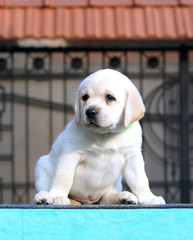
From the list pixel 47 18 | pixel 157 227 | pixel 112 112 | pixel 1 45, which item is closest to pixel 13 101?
pixel 1 45

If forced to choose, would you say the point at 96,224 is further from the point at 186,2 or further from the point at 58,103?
the point at 186,2

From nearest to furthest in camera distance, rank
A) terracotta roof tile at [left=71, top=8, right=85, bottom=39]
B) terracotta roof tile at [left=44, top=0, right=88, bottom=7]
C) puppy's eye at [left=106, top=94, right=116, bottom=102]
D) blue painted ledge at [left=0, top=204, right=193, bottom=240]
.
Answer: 1. blue painted ledge at [left=0, top=204, right=193, bottom=240]
2. puppy's eye at [left=106, top=94, right=116, bottom=102]
3. terracotta roof tile at [left=71, top=8, right=85, bottom=39]
4. terracotta roof tile at [left=44, top=0, right=88, bottom=7]

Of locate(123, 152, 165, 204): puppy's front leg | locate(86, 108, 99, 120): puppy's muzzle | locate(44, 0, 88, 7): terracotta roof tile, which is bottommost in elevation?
locate(123, 152, 165, 204): puppy's front leg

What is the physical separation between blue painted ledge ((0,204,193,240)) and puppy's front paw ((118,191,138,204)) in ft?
1.08

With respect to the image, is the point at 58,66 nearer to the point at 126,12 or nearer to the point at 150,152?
the point at 126,12

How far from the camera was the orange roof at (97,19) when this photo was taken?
492 cm

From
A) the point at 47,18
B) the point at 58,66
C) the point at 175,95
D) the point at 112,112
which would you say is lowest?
the point at 112,112

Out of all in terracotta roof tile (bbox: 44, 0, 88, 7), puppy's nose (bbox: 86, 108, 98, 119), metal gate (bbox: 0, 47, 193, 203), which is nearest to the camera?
puppy's nose (bbox: 86, 108, 98, 119)

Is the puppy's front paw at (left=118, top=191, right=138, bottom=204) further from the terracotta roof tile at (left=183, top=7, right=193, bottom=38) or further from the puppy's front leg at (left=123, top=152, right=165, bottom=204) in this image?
the terracotta roof tile at (left=183, top=7, right=193, bottom=38)

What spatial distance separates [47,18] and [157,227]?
3551 mm

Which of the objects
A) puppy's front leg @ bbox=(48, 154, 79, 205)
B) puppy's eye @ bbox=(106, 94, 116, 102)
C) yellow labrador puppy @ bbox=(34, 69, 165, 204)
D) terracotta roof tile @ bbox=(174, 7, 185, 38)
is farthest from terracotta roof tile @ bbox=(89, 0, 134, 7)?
puppy's front leg @ bbox=(48, 154, 79, 205)

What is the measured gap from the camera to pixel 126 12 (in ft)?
16.6

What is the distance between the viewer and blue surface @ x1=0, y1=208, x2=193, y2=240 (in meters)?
1.94

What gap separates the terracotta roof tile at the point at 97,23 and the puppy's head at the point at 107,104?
2.63m
